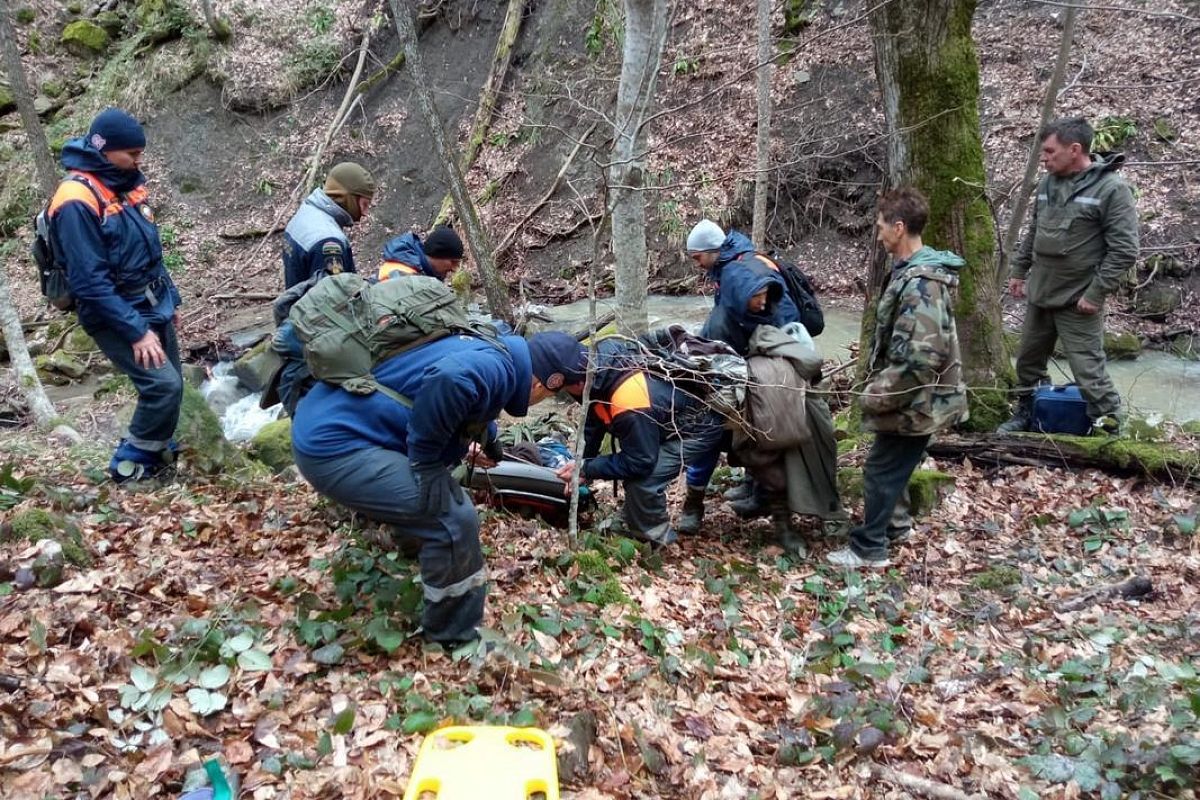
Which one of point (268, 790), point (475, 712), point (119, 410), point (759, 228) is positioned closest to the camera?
point (268, 790)

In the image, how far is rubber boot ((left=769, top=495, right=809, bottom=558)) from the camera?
5309 millimetres

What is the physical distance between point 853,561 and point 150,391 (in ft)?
14.9

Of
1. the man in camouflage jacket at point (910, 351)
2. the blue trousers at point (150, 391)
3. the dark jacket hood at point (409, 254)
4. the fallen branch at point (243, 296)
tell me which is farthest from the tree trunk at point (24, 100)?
the man in camouflage jacket at point (910, 351)

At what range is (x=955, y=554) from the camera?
17.1ft

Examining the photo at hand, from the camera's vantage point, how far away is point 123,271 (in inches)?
185

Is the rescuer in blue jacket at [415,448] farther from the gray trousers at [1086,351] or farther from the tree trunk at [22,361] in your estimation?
the tree trunk at [22,361]

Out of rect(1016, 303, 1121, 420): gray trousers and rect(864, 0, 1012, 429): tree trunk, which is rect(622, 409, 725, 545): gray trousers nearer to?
rect(864, 0, 1012, 429): tree trunk

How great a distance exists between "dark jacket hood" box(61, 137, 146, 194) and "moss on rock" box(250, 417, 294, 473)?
253 centimetres

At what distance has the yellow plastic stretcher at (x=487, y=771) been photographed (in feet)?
7.24

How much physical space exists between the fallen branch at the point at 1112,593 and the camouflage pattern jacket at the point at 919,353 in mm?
1206

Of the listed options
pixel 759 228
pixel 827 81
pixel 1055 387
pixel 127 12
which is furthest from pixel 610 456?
pixel 127 12

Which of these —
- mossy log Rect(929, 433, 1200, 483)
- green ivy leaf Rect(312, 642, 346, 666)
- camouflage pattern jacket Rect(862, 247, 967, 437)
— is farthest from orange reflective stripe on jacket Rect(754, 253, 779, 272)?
green ivy leaf Rect(312, 642, 346, 666)

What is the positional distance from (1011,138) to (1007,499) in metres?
9.42

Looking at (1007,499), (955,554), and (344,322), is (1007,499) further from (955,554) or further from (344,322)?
(344,322)
